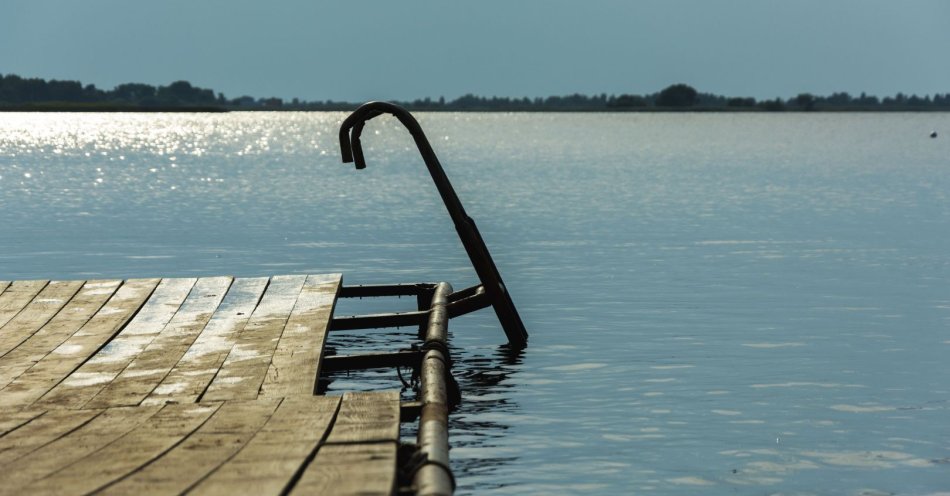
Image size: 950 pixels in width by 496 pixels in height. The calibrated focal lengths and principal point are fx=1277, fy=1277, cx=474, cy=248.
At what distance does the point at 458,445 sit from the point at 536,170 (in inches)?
2490

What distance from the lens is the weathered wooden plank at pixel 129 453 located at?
592 cm

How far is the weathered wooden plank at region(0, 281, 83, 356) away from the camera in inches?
404

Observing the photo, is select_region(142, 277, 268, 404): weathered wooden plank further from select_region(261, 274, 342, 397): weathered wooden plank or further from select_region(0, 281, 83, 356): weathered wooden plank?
select_region(0, 281, 83, 356): weathered wooden plank

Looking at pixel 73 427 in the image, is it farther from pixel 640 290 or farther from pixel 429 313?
pixel 640 290

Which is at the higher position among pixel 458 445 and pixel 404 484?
pixel 404 484

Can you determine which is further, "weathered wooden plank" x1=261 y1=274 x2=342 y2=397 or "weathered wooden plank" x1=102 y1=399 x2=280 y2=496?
"weathered wooden plank" x1=261 y1=274 x2=342 y2=397

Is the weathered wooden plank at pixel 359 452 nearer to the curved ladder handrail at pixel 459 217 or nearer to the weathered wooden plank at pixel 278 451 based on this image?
the weathered wooden plank at pixel 278 451

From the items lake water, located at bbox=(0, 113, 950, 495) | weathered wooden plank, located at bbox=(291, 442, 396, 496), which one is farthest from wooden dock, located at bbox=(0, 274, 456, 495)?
lake water, located at bbox=(0, 113, 950, 495)

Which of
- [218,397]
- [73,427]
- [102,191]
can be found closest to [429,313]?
[218,397]

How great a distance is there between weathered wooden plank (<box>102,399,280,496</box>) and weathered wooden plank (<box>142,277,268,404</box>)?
601 mm

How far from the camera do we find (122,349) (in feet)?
32.1

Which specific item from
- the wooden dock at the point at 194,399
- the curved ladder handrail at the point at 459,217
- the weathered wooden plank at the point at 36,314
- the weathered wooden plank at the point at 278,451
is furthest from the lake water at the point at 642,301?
the weathered wooden plank at the point at 36,314

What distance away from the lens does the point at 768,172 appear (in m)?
71.8

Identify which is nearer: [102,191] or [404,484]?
[404,484]
